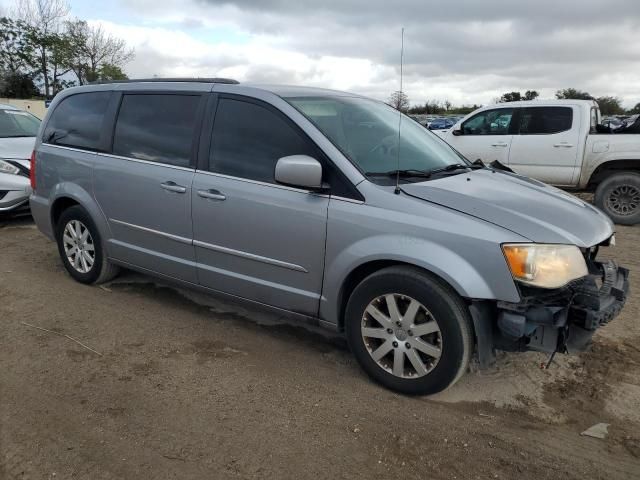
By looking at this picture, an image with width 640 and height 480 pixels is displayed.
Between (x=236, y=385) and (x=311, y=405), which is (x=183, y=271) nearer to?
(x=236, y=385)

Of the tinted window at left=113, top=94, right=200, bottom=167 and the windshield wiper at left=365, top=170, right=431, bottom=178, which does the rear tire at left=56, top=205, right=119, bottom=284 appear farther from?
the windshield wiper at left=365, top=170, right=431, bottom=178

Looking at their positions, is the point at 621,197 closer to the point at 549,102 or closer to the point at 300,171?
the point at 549,102

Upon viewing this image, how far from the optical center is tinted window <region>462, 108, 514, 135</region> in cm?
895

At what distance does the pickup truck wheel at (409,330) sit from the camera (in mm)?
2795

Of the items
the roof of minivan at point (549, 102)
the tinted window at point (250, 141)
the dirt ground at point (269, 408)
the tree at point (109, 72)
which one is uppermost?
the tree at point (109, 72)

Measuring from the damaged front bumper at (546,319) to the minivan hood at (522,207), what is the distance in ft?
0.89

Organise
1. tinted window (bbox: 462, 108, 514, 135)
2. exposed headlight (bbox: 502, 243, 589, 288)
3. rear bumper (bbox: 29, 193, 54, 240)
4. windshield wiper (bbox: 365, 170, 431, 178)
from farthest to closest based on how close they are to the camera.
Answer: tinted window (bbox: 462, 108, 514, 135) → rear bumper (bbox: 29, 193, 54, 240) → windshield wiper (bbox: 365, 170, 431, 178) → exposed headlight (bbox: 502, 243, 589, 288)

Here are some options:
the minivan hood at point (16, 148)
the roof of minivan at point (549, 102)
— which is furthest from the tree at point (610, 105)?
the minivan hood at point (16, 148)

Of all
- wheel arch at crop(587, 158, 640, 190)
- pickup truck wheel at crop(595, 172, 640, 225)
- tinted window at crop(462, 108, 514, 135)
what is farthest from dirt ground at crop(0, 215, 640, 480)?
tinted window at crop(462, 108, 514, 135)

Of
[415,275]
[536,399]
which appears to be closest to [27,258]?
[415,275]

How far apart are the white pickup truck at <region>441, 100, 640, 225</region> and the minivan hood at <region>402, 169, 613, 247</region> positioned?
16.7 feet

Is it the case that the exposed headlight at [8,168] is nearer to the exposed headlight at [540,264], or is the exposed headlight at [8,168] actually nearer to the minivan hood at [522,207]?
the minivan hood at [522,207]

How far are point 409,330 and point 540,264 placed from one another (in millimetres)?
774

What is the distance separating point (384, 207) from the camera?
2.99 m
